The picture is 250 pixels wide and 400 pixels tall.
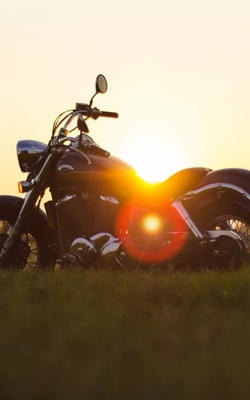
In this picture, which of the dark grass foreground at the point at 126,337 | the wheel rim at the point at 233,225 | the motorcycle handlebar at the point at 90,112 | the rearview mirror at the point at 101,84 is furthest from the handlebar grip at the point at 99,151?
the dark grass foreground at the point at 126,337

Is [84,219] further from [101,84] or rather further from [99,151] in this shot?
[101,84]

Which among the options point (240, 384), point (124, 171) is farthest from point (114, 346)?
point (124, 171)

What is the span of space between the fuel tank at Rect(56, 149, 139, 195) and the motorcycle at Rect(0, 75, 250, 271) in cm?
1

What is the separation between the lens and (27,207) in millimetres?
9172

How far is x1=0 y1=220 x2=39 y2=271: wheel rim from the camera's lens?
9258mm

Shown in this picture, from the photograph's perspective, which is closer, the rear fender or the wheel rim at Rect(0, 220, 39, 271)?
the rear fender

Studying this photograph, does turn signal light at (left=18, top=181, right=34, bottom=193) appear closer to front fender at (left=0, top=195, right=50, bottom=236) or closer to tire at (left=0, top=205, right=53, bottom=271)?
front fender at (left=0, top=195, right=50, bottom=236)

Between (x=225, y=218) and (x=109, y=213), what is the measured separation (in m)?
1.29

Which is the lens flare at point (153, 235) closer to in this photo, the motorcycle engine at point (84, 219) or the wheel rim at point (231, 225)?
the motorcycle engine at point (84, 219)

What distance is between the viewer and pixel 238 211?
27.6 feet

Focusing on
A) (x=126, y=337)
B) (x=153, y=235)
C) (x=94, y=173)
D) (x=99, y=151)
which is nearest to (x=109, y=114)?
(x=99, y=151)

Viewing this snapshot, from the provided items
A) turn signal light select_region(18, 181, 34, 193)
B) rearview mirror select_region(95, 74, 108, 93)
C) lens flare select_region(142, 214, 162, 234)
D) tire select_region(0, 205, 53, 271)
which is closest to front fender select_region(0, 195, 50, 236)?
tire select_region(0, 205, 53, 271)

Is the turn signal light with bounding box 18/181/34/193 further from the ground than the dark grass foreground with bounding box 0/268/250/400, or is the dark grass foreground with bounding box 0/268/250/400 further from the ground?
the turn signal light with bounding box 18/181/34/193

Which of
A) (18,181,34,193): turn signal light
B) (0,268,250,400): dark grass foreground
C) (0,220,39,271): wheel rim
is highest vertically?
(18,181,34,193): turn signal light
